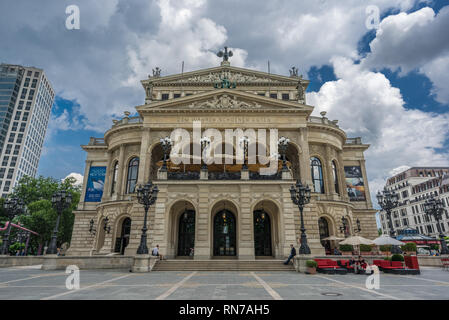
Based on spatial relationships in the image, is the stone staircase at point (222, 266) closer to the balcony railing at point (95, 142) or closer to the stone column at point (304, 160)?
the stone column at point (304, 160)

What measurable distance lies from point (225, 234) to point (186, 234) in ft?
13.5

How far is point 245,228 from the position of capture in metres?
22.8

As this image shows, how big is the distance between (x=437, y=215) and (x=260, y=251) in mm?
16494

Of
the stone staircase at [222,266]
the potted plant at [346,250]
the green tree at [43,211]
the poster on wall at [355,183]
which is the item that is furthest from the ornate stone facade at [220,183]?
the green tree at [43,211]

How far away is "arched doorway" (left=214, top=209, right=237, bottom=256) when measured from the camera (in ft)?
84.8

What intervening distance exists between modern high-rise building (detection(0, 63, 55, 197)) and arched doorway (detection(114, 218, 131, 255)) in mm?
90307

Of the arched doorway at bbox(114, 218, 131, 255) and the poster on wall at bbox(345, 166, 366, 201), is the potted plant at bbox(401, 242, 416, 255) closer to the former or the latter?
the poster on wall at bbox(345, 166, 366, 201)

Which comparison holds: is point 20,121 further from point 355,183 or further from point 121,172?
point 355,183

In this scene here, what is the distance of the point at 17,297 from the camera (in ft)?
26.7

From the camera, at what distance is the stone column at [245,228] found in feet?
72.1

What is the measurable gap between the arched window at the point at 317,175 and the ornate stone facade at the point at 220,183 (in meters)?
0.26

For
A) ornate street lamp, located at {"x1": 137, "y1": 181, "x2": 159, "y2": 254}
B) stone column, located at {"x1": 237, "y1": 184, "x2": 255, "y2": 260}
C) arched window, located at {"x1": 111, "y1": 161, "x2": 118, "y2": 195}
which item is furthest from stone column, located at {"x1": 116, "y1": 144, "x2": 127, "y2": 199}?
stone column, located at {"x1": 237, "y1": 184, "x2": 255, "y2": 260}
